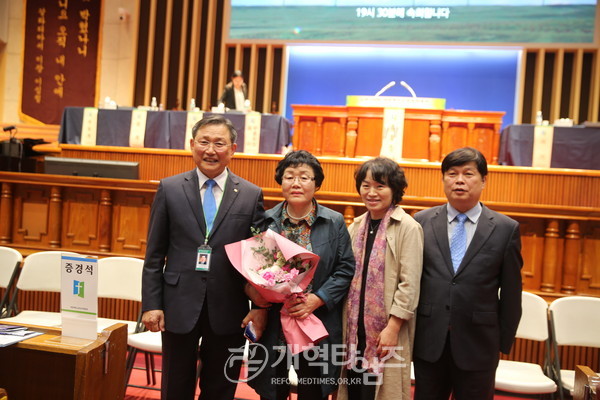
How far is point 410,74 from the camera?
8133 mm

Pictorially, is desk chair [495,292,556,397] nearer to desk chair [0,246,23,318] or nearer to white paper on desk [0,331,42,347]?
white paper on desk [0,331,42,347]

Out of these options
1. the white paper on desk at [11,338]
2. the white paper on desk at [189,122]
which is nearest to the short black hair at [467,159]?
the white paper on desk at [11,338]

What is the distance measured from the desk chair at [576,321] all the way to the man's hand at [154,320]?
6.99 ft

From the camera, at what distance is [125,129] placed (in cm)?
579

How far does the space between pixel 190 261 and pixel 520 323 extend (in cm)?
195

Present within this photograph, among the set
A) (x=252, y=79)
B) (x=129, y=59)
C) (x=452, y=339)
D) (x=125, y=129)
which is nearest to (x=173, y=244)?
(x=452, y=339)

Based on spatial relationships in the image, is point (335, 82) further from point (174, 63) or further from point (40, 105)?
point (40, 105)

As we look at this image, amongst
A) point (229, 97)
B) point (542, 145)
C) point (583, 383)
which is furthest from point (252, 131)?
point (583, 383)

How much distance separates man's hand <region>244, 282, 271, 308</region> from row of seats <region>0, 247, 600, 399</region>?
968mm

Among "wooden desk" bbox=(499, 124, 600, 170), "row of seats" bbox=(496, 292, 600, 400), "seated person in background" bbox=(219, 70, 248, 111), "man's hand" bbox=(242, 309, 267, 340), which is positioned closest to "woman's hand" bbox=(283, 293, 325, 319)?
"man's hand" bbox=(242, 309, 267, 340)

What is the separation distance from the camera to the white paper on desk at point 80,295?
1659mm

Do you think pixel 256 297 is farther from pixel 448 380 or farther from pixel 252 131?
pixel 252 131

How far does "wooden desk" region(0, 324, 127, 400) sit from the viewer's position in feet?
5.22

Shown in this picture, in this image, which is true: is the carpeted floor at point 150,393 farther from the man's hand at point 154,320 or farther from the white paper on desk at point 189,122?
the white paper on desk at point 189,122
